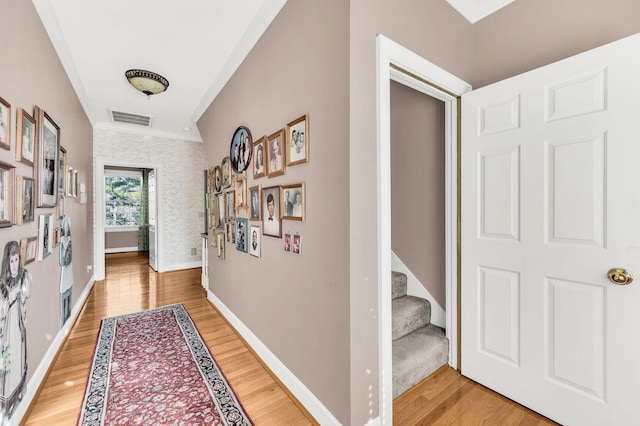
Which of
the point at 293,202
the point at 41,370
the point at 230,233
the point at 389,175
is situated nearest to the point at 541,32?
the point at 389,175

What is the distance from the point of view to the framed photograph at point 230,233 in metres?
2.88

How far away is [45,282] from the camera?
2127mm

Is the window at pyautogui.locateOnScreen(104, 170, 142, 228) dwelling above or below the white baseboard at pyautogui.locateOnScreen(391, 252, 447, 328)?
above

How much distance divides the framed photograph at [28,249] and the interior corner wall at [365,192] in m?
2.03

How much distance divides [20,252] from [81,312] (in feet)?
7.07

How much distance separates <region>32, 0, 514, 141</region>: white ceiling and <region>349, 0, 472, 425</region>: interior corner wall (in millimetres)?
817

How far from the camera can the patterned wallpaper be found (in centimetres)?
489

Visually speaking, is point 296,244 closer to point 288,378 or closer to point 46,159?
point 288,378

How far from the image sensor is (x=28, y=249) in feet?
5.89

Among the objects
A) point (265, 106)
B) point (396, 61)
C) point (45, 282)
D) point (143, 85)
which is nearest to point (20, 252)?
point (45, 282)

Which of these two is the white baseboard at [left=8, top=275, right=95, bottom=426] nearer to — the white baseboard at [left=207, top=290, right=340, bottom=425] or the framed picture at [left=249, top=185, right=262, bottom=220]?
the white baseboard at [left=207, top=290, right=340, bottom=425]

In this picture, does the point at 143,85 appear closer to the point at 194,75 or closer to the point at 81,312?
the point at 194,75

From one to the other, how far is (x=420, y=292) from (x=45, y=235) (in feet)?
9.98

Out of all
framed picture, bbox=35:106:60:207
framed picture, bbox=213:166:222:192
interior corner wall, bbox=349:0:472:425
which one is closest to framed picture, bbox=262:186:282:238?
interior corner wall, bbox=349:0:472:425
